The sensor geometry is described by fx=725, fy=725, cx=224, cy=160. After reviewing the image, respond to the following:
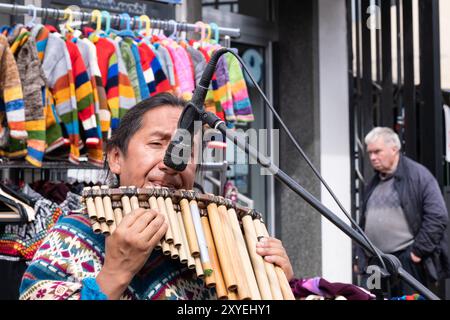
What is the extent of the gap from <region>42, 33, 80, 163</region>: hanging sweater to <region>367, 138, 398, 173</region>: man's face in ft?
6.89

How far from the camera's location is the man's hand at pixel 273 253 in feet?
5.47

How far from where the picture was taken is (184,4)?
14.7ft

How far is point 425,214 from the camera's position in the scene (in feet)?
14.4

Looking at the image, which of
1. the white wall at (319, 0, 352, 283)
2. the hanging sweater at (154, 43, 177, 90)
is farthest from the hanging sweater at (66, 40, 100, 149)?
the white wall at (319, 0, 352, 283)

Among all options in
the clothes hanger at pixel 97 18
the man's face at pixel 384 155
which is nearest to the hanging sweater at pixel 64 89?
the clothes hanger at pixel 97 18

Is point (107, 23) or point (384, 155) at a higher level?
point (107, 23)

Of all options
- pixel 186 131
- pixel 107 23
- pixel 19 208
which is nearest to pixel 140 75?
pixel 107 23

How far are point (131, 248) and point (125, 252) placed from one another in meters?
0.02

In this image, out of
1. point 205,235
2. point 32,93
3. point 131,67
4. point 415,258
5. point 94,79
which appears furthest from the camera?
point 415,258

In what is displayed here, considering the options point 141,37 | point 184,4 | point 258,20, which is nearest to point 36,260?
point 141,37

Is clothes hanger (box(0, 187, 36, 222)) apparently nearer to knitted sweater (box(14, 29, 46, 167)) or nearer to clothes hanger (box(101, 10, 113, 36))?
knitted sweater (box(14, 29, 46, 167))

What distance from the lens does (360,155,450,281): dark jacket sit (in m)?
4.33

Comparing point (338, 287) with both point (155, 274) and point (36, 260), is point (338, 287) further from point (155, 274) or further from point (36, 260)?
point (36, 260)

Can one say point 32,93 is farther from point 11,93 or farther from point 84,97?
point 84,97
